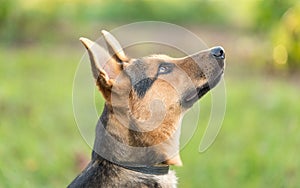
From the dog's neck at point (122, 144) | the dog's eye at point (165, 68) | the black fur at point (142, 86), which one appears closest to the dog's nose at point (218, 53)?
the dog's eye at point (165, 68)

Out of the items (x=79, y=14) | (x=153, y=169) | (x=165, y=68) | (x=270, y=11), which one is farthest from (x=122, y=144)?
(x=79, y=14)

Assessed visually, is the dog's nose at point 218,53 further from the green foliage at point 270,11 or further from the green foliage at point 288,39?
the green foliage at point 270,11

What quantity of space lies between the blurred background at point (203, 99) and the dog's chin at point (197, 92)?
162cm

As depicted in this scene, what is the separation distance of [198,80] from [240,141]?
2.82 meters

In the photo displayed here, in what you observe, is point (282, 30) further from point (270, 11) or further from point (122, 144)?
point (122, 144)

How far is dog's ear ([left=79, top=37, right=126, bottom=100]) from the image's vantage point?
4.20 meters

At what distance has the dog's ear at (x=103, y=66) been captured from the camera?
4199mm

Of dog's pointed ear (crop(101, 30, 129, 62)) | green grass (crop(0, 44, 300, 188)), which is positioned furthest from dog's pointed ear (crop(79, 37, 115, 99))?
green grass (crop(0, 44, 300, 188))

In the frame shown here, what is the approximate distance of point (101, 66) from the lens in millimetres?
4293

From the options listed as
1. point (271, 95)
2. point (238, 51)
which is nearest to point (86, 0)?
point (238, 51)

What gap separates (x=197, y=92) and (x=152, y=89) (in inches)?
12.7

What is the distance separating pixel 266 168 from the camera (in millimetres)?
6422

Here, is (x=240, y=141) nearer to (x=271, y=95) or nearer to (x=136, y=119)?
(x=271, y=95)

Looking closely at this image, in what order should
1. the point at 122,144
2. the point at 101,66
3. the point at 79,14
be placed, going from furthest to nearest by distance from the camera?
the point at 79,14 → the point at 122,144 → the point at 101,66
